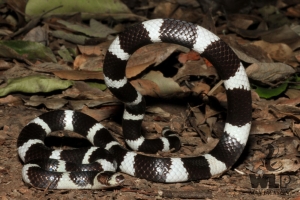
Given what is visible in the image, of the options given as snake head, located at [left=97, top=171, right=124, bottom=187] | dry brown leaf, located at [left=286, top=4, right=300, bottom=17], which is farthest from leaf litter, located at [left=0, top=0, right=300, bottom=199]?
dry brown leaf, located at [left=286, top=4, right=300, bottom=17]

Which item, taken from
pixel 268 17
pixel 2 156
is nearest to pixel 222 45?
pixel 2 156

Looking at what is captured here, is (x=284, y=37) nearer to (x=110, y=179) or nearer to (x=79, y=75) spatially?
(x=79, y=75)

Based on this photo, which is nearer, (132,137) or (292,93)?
(132,137)

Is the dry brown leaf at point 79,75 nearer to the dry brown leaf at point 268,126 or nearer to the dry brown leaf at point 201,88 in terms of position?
the dry brown leaf at point 201,88

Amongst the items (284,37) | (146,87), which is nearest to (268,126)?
(146,87)

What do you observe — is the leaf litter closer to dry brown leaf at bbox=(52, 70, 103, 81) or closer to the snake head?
dry brown leaf at bbox=(52, 70, 103, 81)

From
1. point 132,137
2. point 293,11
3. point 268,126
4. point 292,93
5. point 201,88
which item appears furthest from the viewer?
point 293,11

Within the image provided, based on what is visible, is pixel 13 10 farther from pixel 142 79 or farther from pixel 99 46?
pixel 142 79
